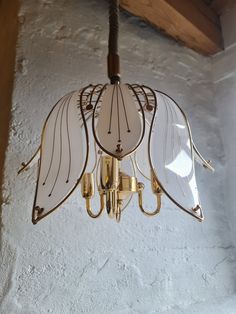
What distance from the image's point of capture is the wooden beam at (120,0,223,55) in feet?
3.91

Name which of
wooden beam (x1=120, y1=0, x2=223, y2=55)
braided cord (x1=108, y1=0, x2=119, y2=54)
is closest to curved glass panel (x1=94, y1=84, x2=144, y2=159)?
braided cord (x1=108, y1=0, x2=119, y2=54)

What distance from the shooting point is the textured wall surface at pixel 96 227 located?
32.6 inches

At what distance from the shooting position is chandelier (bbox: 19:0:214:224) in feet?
1.80

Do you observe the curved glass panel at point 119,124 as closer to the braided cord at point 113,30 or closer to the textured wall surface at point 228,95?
the braided cord at point 113,30

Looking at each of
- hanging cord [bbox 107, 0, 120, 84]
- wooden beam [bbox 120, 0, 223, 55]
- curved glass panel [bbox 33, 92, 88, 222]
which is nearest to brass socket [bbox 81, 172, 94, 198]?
curved glass panel [bbox 33, 92, 88, 222]

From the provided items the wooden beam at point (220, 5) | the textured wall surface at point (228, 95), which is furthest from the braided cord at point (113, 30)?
the wooden beam at point (220, 5)

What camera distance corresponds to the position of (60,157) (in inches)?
23.5

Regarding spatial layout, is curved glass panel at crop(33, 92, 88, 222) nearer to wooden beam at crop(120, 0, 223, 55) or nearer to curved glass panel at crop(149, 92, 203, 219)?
curved glass panel at crop(149, 92, 203, 219)

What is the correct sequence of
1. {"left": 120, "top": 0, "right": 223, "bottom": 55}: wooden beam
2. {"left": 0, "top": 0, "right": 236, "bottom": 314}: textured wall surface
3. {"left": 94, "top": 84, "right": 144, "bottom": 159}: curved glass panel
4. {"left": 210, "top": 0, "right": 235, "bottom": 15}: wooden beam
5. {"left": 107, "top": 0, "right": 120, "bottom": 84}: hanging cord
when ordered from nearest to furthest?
1. {"left": 94, "top": 84, "right": 144, "bottom": 159}: curved glass panel
2. {"left": 107, "top": 0, "right": 120, "bottom": 84}: hanging cord
3. {"left": 0, "top": 0, "right": 236, "bottom": 314}: textured wall surface
4. {"left": 120, "top": 0, "right": 223, "bottom": 55}: wooden beam
5. {"left": 210, "top": 0, "right": 235, "bottom": 15}: wooden beam

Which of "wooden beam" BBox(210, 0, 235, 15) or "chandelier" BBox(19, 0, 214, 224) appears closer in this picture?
"chandelier" BBox(19, 0, 214, 224)

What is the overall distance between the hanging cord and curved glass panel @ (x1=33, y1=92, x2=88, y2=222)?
0.09m

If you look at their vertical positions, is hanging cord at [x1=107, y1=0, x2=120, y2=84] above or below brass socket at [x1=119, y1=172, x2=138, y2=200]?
above

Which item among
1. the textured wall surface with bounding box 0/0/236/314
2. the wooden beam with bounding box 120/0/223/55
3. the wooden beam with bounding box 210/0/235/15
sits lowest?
the textured wall surface with bounding box 0/0/236/314

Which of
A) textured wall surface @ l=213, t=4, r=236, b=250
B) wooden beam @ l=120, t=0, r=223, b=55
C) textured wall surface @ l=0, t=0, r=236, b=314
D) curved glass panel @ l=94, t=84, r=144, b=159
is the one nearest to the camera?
curved glass panel @ l=94, t=84, r=144, b=159
